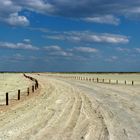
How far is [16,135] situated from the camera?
14055 millimetres

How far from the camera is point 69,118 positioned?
1902 centimetres

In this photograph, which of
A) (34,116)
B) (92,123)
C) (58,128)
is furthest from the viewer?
(34,116)

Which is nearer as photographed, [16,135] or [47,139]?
[47,139]

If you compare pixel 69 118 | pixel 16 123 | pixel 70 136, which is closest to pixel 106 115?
pixel 69 118

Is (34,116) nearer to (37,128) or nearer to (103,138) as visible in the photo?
(37,128)

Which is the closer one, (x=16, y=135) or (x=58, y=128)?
(x=16, y=135)

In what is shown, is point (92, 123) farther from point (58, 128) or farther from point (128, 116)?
point (128, 116)

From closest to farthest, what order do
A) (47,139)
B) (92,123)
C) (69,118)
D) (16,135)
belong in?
(47,139) < (16,135) < (92,123) < (69,118)

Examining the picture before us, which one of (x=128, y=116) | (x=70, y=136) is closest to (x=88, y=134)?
(x=70, y=136)

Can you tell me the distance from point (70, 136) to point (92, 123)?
3595 mm

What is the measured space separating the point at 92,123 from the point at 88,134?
9.90ft

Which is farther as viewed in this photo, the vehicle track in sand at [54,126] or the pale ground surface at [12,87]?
the pale ground surface at [12,87]

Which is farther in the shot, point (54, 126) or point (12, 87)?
point (12, 87)

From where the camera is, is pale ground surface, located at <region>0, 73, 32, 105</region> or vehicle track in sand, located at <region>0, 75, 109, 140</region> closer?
vehicle track in sand, located at <region>0, 75, 109, 140</region>
